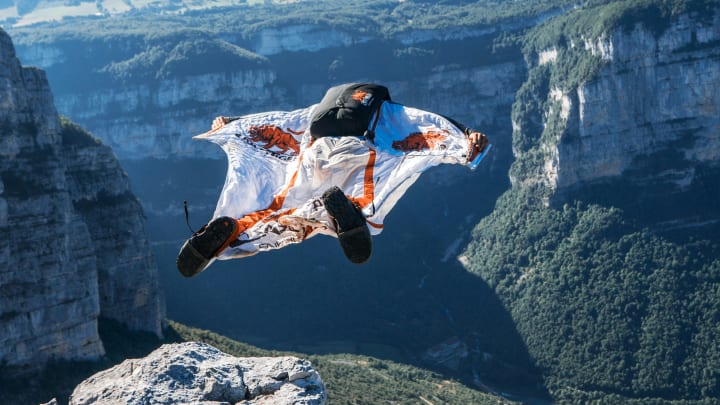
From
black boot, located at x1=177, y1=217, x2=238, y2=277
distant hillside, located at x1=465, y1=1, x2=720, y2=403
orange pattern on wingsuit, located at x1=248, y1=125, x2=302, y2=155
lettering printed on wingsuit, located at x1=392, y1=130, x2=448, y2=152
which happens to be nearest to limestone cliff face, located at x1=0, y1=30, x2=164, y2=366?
orange pattern on wingsuit, located at x1=248, y1=125, x2=302, y2=155

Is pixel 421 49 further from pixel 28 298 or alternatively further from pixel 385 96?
pixel 385 96

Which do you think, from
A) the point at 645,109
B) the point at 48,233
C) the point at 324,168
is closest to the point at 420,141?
the point at 324,168

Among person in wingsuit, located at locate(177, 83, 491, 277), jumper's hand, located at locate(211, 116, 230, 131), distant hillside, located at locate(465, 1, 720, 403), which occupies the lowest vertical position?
distant hillside, located at locate(465, 1, 720, 403)

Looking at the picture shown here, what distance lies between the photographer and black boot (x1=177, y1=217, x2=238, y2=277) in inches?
854

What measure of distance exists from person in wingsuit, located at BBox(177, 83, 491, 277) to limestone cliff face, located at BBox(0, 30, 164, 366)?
33.8 m

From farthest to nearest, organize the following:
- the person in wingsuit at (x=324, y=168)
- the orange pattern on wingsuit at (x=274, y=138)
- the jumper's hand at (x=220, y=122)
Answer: the jumper's hand at (x=220, y=122)
the orange pattern on wingsuit at (x=274, y=138)
the person in wingsuit at (x=324, y=168)

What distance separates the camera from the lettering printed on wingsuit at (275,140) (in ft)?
89.1

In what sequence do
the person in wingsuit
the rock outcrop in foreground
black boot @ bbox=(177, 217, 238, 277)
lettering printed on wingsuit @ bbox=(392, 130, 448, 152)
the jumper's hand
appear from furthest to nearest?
the jumper's hand < lettering printed on wingsuit @ bbox=(392, 130, 448, 152) < the person in wingsuit < black boot @ bbox=(177, 217, 238, 277) < the rock outcrop in foreground

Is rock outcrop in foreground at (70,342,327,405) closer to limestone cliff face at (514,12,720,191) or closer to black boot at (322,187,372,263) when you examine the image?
black boot at (322,187,372,263)

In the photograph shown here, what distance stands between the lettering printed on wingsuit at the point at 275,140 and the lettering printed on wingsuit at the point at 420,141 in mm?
2884

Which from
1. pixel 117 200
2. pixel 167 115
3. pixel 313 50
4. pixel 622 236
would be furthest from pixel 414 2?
pixel 117 200

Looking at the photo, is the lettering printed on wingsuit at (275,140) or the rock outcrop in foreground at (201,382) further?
the lettering printed on wingsuit at (275,140)

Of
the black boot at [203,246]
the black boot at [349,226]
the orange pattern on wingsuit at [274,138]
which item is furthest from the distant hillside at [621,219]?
the black boot at [203,246]

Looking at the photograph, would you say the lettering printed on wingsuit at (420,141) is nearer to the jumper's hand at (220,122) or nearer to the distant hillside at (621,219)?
the jumper's hand at (220,122)
